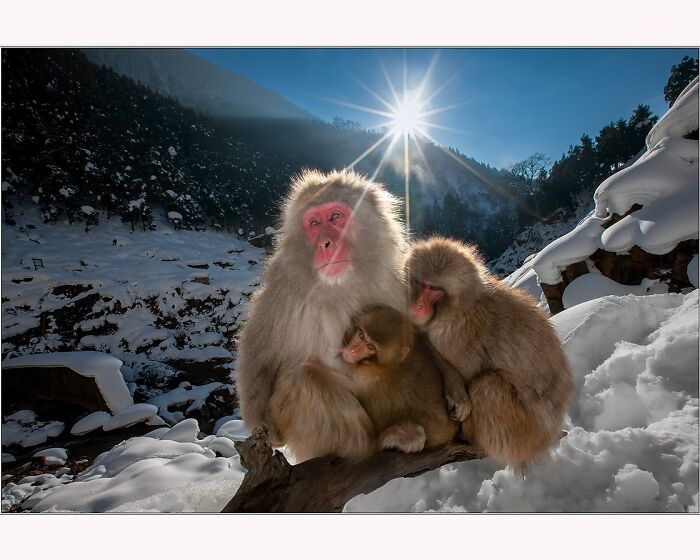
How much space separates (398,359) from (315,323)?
1.08 ft

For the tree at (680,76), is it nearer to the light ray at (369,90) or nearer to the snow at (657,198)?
the snow at (657,198)

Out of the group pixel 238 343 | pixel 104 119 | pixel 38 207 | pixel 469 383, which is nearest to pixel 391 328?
pixel 469 383

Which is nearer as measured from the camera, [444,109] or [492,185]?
[444,109]

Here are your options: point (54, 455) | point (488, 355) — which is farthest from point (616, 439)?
point (54, 455)

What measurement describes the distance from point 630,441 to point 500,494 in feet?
2.30

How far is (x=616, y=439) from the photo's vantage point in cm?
213

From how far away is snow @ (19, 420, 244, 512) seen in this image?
2.39m

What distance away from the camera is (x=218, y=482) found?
2.61m

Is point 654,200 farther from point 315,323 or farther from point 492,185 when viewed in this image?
point 315,323

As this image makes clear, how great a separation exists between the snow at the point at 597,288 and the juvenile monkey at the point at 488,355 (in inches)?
65.6

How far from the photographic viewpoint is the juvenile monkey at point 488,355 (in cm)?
143

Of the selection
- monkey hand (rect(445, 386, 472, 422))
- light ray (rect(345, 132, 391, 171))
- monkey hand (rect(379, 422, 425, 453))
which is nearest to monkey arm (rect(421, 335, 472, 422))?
monkey hand (rect(445, 386, 472, 422))

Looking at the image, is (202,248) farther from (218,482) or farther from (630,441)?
(630,441)

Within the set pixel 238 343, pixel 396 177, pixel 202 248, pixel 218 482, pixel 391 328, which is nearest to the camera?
pixel 391 328
